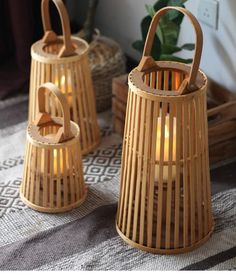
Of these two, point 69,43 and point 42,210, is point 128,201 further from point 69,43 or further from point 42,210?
point 69,43

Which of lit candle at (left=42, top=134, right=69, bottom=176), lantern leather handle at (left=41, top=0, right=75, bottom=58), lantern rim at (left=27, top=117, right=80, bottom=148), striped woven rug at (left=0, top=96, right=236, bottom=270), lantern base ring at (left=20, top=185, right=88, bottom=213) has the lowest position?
striped woven rug at (left=0, top=96, right=236, bottom=270)

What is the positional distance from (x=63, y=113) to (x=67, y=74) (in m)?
0.30

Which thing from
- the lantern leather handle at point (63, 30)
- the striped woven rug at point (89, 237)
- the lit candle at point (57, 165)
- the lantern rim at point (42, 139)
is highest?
the lantern leather handle at point (63, 30)

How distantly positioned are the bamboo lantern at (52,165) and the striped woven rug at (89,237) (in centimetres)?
3

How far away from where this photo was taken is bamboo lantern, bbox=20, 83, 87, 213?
1.51 metres

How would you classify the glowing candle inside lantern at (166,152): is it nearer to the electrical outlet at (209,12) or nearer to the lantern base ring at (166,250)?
the lantern base ring at (166,250)

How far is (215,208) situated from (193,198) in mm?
221

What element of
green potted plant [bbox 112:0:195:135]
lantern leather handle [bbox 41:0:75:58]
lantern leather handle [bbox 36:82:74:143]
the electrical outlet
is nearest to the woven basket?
green potted plant [bbox 112:0:195:135]

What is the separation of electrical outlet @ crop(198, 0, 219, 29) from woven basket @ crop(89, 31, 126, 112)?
351 mm

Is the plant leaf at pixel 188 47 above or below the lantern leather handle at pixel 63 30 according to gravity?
below

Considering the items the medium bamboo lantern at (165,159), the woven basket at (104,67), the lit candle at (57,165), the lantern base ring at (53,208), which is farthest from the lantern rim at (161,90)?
the woven basket at (104,67)

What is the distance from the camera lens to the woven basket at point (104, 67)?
79.2 inches

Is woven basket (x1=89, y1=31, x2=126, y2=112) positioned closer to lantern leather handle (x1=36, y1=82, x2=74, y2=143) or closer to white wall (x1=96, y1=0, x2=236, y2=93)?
white wall (x1=96, y1=0, x2=236, y2=93)

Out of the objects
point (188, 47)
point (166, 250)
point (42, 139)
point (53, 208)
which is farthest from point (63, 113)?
point (188, 47)
